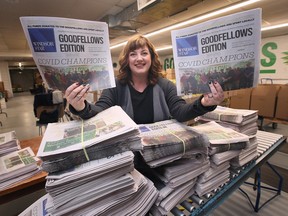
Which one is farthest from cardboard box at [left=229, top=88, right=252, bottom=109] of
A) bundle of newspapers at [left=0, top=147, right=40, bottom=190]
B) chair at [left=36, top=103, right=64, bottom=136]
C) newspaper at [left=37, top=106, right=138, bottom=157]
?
bundle of newspapers at [left=0, top=147, right=40, bottom=190]

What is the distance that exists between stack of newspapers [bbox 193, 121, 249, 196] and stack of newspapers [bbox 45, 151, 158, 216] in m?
0.32

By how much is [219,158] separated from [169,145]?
32 cm

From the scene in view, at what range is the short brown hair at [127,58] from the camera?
1.06 metres

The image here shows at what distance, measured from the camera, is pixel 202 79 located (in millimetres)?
760

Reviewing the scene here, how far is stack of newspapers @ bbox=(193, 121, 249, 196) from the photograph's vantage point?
77 centimetres

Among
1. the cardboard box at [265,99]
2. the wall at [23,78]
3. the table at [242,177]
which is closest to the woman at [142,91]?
the table at [242,177]

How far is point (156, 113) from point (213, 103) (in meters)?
0.38

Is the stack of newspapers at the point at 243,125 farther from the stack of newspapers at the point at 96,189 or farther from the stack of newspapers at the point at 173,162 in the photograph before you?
the stack of newspapers at the point at 96,189

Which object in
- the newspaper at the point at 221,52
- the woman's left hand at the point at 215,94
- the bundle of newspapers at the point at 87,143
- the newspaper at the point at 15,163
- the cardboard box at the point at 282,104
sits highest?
the newspaper at the point at 221,52

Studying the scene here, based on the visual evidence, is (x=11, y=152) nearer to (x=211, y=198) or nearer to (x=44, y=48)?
(x=44, y=48)

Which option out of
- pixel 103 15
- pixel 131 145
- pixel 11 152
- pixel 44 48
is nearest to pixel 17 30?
pixel 103 15

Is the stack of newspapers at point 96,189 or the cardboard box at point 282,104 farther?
the cardboard box at point 282,104

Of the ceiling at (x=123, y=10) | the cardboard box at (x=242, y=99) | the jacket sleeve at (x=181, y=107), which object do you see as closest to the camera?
the jacket sleeve at (x=181, y=107)

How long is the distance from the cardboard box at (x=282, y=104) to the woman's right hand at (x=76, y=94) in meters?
4.27
